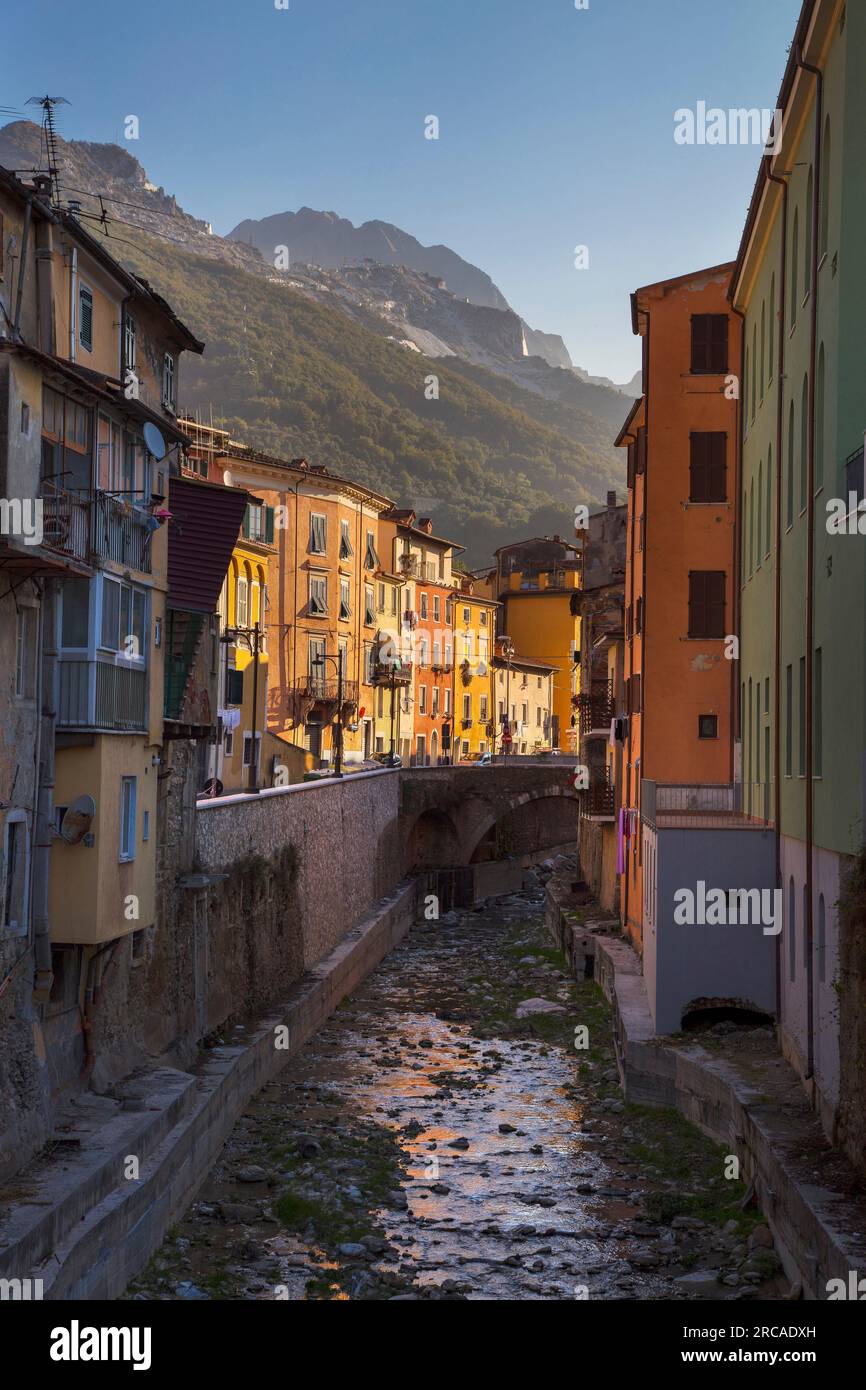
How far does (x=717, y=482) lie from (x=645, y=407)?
2679 millimetres

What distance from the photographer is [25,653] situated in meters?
18.3

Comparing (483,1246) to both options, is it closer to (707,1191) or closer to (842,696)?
(707,1191)

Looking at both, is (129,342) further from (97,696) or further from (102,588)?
(97,696)

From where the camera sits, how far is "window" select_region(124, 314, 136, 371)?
873 inches

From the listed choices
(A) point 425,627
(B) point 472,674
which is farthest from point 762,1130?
(B) point 472,674

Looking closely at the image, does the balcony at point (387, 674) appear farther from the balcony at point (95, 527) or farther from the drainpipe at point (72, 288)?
the drainpipe at point (72, 288)

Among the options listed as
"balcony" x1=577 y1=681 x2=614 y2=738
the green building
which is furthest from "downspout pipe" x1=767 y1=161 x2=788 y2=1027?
"balcony" x1=577 y1=681 x2=614 y2=738

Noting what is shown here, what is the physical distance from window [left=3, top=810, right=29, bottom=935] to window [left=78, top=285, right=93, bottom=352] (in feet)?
21.5

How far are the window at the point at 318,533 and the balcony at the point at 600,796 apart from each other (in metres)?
19.2

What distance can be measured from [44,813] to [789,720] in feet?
38.0

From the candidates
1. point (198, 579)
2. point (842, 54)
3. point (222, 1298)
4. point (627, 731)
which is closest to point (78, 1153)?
point (222, 1298)

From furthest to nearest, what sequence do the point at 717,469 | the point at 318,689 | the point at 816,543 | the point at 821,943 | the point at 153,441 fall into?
the point at 318,689, the point at 717,469, the point at 153,441, the point at 816,543, the point at 821,943

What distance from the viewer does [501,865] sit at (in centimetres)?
6731

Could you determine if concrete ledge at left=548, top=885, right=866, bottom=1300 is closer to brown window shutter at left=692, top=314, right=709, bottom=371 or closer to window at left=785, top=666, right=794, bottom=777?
window at left=785, top=666, right=794, bottom=777
